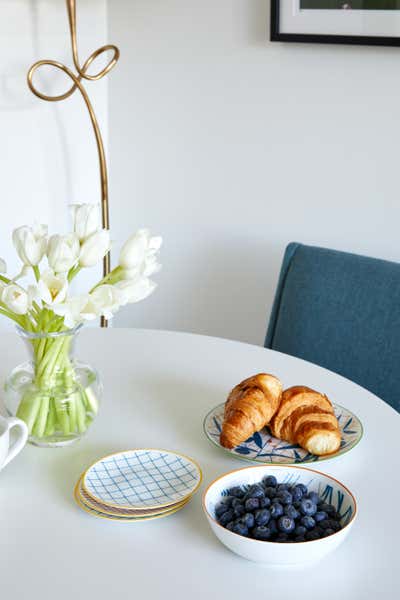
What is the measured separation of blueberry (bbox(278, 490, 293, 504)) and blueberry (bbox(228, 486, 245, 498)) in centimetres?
5

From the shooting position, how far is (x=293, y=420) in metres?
1.29

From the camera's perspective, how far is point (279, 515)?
1034mm

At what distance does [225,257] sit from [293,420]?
133 cm

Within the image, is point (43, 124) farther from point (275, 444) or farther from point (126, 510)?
point (126, 510)

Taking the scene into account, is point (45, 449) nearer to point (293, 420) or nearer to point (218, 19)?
point (293, 420)

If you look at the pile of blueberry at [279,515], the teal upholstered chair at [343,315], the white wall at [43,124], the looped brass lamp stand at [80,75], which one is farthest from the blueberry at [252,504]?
the white wall at [43,124]

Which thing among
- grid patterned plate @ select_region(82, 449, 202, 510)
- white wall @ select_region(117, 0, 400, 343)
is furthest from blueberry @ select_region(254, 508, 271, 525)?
white wall @ select_region(117, 0, 400, 343)

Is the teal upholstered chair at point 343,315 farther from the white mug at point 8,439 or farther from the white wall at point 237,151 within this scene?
the white mug at point 8,439

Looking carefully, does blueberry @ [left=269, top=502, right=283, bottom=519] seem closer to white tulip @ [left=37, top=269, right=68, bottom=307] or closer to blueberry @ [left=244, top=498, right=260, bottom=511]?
blueberry @ [left=244, top=498, right=260, bottom=511]

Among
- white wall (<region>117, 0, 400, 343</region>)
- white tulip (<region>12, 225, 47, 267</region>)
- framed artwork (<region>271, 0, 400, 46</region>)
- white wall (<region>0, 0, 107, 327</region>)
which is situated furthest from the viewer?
white wall (<region>0, 0, 107, 327</region>)

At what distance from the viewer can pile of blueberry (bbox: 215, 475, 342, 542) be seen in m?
1.03

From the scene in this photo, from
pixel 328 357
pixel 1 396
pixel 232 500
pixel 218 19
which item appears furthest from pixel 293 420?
pixel 218 19

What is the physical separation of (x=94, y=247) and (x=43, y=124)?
1.47 meters

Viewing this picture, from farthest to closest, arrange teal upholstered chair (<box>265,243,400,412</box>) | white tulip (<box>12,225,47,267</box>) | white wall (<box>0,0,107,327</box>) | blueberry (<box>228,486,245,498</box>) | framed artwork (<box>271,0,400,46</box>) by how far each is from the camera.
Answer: white wall (<box>0,0,107,327</box>), framed artwork (<box>271,0,400,46</box>), teal upholstered chair (<box>265,243,400,412</box>), white tulip (<box>12,225,47,267</box>), blueberry (<box>228,486,245,498</box>)
